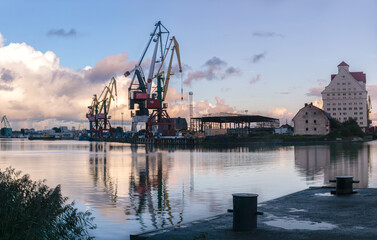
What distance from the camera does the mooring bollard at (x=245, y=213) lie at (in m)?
9.50

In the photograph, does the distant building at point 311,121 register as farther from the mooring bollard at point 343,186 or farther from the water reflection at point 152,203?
the mooring bollard at point 343,186

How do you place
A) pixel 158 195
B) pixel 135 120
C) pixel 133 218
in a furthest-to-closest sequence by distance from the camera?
pixel 135 120 → pixel 158 195 → pixel 133 218

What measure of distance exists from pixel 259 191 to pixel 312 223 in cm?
1080

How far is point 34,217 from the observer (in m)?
8.58

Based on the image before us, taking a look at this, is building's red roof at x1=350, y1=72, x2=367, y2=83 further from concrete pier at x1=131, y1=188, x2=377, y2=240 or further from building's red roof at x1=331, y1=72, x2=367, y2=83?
concrete pier at x1=131, y1=188, x2=377, y2=240

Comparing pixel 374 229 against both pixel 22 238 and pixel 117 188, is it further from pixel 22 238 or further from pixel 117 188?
pixel 117 188

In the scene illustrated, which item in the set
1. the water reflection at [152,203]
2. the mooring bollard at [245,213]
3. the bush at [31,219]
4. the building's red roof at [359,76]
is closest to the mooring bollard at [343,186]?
the water reflection at [152,203]

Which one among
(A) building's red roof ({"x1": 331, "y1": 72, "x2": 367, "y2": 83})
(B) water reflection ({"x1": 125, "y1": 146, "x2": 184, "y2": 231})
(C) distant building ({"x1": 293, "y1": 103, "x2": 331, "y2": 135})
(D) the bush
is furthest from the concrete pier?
(A) building's red roof ({"x1": 331, "y1": 72, "x2": 367, "y2": 83})

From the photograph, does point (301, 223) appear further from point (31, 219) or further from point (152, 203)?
point (152, 203)

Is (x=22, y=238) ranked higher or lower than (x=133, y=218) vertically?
higher

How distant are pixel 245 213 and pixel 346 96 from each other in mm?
169883

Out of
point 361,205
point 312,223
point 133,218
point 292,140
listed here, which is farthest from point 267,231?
point 292,140

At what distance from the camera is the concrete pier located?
913cm

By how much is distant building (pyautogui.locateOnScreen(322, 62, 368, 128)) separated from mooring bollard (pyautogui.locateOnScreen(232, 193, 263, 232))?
551 ft
